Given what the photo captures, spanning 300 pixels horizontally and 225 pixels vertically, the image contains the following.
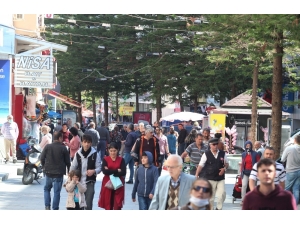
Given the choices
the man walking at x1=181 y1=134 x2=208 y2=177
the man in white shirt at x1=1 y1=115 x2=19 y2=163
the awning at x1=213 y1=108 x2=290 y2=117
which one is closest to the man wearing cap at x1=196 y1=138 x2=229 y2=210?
the man walking at x1=181 y1=134 x2=208 y2=177

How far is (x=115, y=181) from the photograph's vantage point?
11.9 meters

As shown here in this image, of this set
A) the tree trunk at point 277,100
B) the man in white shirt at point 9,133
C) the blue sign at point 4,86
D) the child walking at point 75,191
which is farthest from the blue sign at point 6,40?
the child walking at point 75,191

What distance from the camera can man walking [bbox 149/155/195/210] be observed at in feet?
27.3

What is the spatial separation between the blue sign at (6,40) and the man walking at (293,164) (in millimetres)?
15011

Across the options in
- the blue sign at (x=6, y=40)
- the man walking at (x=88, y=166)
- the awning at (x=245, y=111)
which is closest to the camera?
the man walking at (x=88, y=166)

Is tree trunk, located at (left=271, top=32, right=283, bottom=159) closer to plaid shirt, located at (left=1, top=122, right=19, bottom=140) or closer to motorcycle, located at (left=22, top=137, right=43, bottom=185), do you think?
motorcycle, located at (left=22, top=137, right=43, bottom=185)

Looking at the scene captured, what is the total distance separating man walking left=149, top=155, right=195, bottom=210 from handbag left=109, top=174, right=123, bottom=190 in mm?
3489

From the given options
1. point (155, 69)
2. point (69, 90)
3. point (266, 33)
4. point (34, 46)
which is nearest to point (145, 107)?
point (69, 90)

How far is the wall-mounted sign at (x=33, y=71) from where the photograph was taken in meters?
28.9

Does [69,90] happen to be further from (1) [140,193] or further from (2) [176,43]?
(1) [140,193]

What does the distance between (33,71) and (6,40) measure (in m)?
1.91

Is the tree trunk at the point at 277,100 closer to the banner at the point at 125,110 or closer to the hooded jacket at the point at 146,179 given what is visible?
the hooded jacket at the point at 146,179

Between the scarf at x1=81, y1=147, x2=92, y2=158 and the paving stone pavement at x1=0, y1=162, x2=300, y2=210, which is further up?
the scarf at x1=81, y1=147, x2=92, y2=158
